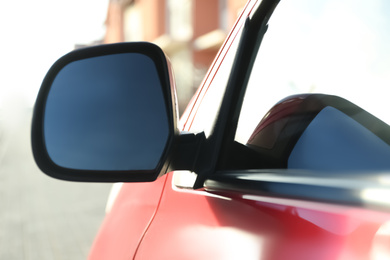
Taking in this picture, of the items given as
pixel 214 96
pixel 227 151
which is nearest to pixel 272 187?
pixel 227 151

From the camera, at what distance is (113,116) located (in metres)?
1.30

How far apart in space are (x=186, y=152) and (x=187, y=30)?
20.0 metres

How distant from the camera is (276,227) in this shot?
1021 millimetres

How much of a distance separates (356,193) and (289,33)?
58 centimetres

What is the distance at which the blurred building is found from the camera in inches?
703

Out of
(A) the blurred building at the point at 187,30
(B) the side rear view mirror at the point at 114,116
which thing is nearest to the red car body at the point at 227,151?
(B) the side rear view mirror at the point at 114,116

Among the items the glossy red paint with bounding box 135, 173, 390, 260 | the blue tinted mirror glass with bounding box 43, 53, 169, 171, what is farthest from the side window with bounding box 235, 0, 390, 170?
the blue tinted mirror glass with bounding box 43, 53, 169, 171

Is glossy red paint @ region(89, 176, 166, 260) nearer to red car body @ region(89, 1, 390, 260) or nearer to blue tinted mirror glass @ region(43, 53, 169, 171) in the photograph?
red car body @ region(89, 1, 390, 260)

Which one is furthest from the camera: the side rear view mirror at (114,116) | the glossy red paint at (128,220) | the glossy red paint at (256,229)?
the glossy red paint at (128,220)

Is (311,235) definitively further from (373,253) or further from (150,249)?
(150,249)

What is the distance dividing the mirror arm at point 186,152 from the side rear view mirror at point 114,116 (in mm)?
34

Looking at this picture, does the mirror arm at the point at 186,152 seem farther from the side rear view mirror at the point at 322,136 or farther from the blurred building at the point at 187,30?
the blurred building at the point at 187,30

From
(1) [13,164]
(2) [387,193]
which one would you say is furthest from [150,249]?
(1) [13,164]

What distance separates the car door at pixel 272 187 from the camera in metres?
0.84
